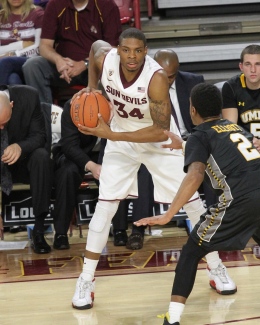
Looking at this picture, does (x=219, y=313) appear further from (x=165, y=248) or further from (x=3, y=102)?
(x=3, y=102)

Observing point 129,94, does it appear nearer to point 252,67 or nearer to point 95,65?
point 95,65

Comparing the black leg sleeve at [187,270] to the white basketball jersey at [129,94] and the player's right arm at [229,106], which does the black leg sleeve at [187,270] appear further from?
the player's right arm at [229,106]

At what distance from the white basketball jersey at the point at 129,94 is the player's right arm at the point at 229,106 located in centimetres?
144

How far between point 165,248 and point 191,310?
145 cm

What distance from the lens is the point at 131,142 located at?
4.68 metres

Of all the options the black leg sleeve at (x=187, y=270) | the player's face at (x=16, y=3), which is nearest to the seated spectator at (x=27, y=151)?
the player's face at (x=16, y=3)

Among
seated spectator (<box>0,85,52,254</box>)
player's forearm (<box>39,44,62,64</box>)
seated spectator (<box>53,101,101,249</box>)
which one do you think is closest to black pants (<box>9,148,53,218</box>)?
seated spectator (<box>0,85,52,254</box>)

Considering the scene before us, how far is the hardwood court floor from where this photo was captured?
14.0 feet

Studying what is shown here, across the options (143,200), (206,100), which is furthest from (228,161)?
(143,200)

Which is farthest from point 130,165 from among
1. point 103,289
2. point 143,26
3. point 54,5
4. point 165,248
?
point 143,26

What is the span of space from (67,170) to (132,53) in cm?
172

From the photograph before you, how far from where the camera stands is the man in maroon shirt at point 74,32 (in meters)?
6.99

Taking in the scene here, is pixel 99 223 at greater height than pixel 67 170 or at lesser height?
greater

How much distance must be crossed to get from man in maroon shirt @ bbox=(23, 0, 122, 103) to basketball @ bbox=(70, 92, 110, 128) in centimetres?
220
